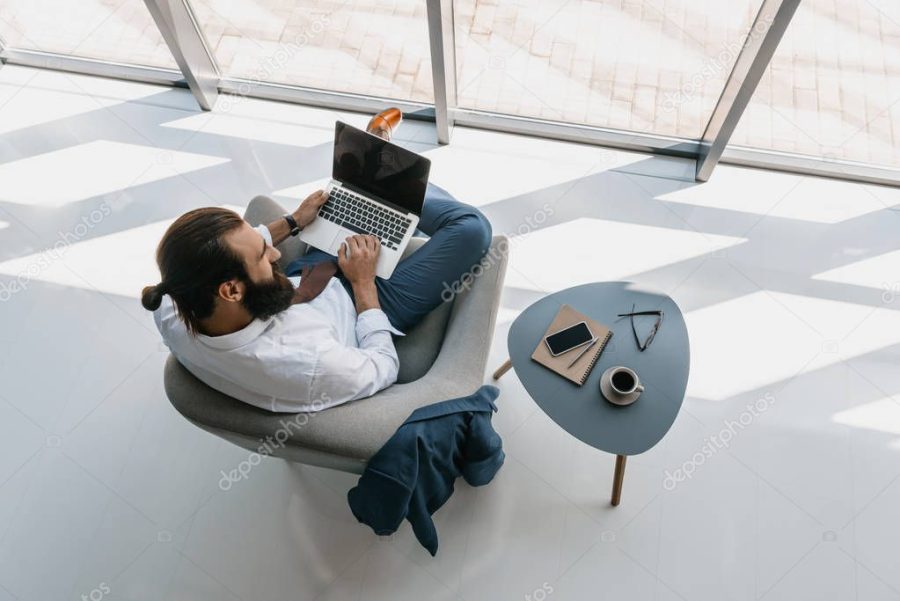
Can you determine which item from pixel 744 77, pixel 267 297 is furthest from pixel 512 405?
pixel 744 77

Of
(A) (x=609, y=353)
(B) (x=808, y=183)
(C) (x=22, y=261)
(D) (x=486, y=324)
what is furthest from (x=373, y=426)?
(B) (x=808, y=183)

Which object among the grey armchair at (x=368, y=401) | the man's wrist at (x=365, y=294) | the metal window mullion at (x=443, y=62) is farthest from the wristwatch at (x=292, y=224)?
the metal window mullion at (x=443, y=62)

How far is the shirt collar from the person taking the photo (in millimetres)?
1748

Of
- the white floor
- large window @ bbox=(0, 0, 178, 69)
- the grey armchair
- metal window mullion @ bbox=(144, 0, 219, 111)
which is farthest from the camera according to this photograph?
large window @ bbox=(0, 0, 178, 69)

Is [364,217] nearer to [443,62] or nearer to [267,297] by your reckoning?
[267,297]

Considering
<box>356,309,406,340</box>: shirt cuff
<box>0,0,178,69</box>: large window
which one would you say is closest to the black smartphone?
<box>356,309,406,340</box>: shirt cuff

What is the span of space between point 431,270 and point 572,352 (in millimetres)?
508

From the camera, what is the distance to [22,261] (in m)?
3.06

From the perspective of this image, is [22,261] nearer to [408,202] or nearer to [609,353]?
[408,202]

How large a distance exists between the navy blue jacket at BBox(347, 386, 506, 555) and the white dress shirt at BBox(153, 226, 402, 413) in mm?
190

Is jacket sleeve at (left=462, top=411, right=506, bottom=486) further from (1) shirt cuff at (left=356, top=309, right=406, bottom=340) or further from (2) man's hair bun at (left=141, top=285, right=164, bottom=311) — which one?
(2) man's hair bun at (left=141, top=285, right=164, bottom=311)

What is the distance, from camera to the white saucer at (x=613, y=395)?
6.95 feet

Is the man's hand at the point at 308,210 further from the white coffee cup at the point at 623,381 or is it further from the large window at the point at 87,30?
the large window at the point at 87,30

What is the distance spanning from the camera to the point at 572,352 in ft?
7.28
